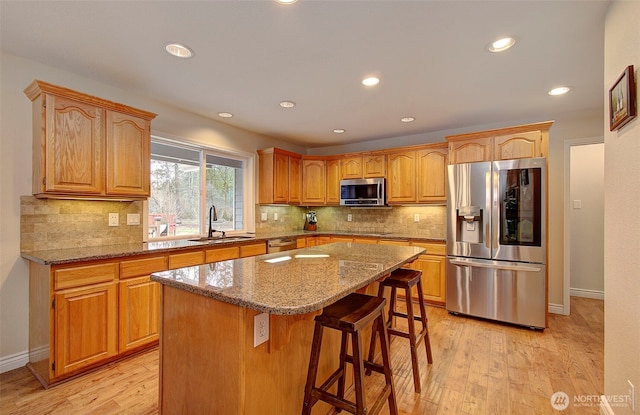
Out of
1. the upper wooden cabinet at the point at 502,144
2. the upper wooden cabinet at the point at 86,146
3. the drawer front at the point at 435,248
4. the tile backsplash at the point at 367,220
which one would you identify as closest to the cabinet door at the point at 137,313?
the upper wooden cabinet at the point at 86,146

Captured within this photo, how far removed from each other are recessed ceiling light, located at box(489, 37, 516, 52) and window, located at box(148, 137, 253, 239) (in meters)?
3.34

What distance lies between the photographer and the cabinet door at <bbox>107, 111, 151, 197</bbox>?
259 cm

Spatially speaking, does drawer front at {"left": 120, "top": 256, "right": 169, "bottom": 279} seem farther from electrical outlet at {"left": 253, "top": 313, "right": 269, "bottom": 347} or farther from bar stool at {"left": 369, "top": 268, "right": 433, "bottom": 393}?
bar stool at {"left": 369, "top": 268, "right": 433, "bottom": 393}

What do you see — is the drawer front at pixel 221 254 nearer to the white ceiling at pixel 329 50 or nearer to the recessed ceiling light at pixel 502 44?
the white ceiling at pixel 329 50

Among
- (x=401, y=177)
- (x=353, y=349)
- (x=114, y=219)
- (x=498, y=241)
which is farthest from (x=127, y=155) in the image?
(x=498, y=241)

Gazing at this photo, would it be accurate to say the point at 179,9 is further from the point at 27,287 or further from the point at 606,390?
the point at 606,390

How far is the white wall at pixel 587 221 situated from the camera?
4320 mm

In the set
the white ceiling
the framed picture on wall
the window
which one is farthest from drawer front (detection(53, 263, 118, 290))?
the framed picture on wall

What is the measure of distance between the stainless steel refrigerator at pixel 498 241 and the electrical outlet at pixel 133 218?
11.8 ft

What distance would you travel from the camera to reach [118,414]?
181 centimetres

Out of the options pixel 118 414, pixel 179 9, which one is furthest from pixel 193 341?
pixel 179 9

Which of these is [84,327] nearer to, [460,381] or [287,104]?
[287,104]

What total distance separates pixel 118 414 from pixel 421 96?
3.64 metres

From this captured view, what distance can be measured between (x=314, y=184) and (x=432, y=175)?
78.2 inches
